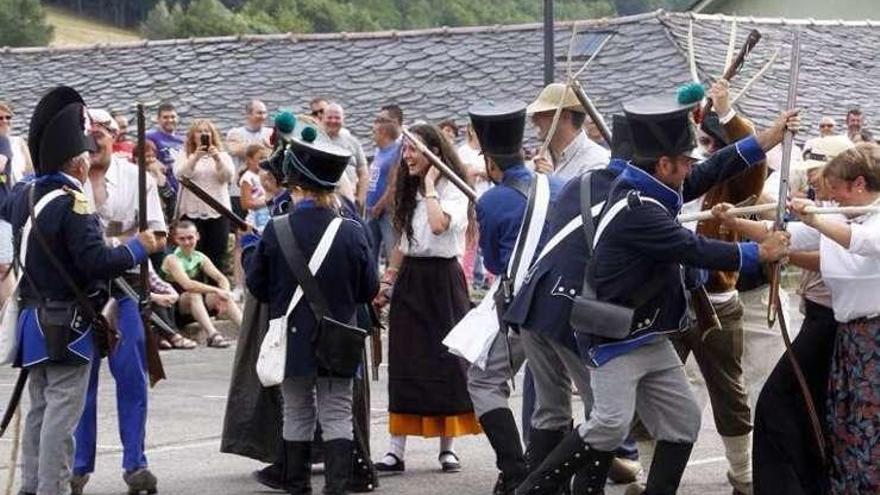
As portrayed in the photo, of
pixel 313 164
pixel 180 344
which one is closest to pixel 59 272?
pixel 313 164

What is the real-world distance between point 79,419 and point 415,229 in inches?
85.0

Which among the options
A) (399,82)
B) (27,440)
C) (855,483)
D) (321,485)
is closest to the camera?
(855,483)

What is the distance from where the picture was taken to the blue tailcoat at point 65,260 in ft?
28.3

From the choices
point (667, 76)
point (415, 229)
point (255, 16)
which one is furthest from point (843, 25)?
point (255, 16)

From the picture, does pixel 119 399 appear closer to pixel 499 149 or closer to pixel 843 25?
pixel 499 149

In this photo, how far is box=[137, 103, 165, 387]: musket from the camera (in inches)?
355

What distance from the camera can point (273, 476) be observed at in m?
9.89

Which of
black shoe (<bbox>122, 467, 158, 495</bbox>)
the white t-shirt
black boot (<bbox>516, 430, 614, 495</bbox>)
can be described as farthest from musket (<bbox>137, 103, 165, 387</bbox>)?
the white t-shirt

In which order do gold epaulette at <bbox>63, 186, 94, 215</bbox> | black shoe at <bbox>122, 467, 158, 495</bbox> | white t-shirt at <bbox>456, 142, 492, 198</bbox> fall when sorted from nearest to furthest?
gold epaulette at <bbox>63, 186, 94, 215</bbox>, black shoe at <bbox>122, 467, 158, 495</bbox>, white t-shirt at <bbox>456, 142, 492, 198</bbox>

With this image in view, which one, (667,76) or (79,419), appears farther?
(667,76)

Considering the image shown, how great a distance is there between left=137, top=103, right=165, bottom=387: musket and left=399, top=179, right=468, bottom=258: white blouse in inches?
59.1

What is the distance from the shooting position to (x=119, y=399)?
31.4 feet

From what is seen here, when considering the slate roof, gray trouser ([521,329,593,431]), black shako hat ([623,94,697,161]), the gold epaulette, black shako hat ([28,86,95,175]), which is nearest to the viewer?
black shako hat ([623,94,697,161])

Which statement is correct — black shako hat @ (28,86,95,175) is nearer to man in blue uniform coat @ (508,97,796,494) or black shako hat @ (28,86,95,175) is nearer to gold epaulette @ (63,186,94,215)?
gold epaulette @ (63,186,94,215)
